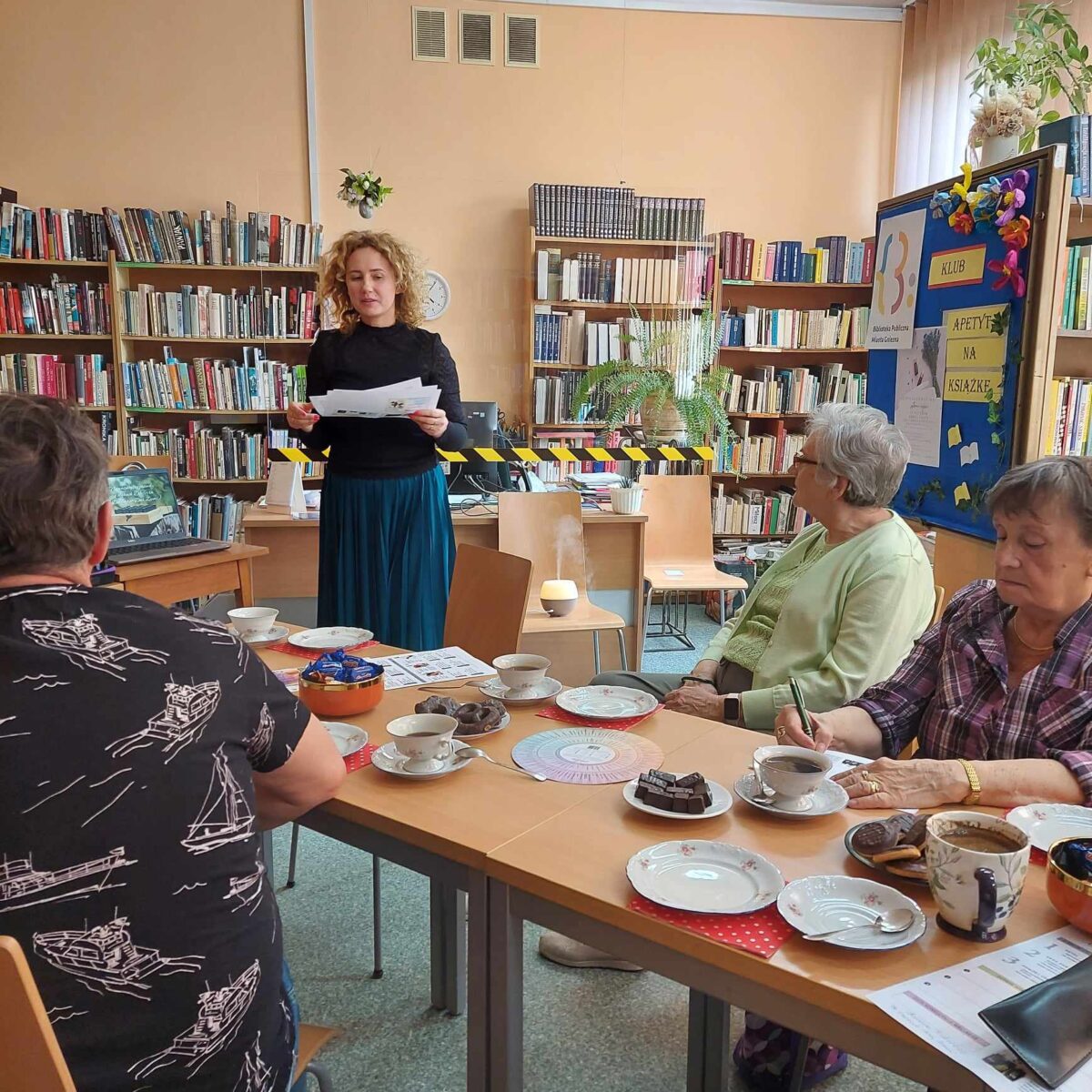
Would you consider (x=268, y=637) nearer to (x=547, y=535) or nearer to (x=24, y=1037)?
(x=24, y=1037)

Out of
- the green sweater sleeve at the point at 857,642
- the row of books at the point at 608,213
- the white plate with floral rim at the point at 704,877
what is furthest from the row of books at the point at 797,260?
the white plate with floral rim at the point at 704,877

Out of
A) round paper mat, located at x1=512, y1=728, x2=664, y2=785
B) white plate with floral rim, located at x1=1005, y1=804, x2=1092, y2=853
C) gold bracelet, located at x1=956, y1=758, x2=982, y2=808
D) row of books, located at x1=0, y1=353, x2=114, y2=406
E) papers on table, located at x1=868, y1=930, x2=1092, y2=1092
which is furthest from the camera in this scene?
row of books, located at x1=0, y1=353, x2=114, y2=406

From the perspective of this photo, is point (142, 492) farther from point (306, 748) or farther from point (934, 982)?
point (934, 982)

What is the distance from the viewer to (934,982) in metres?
0.87

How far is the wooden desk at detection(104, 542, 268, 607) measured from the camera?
8.71 ft

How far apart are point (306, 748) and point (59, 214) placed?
191 inches

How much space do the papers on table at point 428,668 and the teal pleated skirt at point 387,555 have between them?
87 centimetres

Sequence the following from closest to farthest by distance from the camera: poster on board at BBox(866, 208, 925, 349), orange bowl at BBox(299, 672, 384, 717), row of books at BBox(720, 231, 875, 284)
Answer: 1. orange bowl at BBox(299, 672, 384, 717)
2. poster on board at BBox(866, 208, 925, 349)
3. row of books at BBox(720, 231, 875, 284)

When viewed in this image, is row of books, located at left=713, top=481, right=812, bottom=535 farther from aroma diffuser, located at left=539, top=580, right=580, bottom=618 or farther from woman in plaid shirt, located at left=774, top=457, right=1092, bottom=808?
woman in plaid shirt, located at left=774, top=457, right=1092, bottom=808

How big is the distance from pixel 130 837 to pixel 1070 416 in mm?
2852

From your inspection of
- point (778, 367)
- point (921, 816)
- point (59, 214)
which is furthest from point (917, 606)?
point (59, 214)

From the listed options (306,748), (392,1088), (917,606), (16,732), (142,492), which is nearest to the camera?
(16,732)

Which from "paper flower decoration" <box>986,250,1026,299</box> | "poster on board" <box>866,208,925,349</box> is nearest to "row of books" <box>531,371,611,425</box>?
"poster on board" <box>866,208,925,349</box>

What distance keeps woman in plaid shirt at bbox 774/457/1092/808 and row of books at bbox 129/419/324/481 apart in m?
4.08
